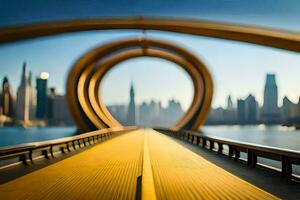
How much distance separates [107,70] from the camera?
69250 mm

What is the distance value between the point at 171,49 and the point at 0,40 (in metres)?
36.9

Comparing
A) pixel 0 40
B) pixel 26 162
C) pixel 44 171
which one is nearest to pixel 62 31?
pixel 0 40

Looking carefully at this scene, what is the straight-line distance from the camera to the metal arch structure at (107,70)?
56.9m

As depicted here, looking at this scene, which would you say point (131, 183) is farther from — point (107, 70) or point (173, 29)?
point (107, 70)

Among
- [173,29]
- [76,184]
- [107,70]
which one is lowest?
[76,184]

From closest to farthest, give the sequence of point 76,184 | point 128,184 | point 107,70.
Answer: point 128,184, point 76,184, point 107,70

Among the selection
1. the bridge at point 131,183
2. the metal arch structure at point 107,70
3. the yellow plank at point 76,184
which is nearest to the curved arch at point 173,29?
the bridge at point 131,183

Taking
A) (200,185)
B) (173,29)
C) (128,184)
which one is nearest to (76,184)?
(128,184)

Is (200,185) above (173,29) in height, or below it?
below

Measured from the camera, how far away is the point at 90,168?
10.2 meters

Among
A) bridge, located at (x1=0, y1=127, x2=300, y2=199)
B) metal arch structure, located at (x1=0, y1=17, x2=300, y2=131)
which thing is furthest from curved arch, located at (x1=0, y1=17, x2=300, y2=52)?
bridge, located at (x1=0, y1=127, x2=300, y2=199)

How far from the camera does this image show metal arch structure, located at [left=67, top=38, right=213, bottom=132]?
187 ft

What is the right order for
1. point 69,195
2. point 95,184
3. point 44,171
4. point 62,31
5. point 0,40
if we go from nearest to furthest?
point 69,195 < point 95,184 < point 44,171 < point 0,40 < point 62,31

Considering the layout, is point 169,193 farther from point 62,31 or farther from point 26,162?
point 62,31
